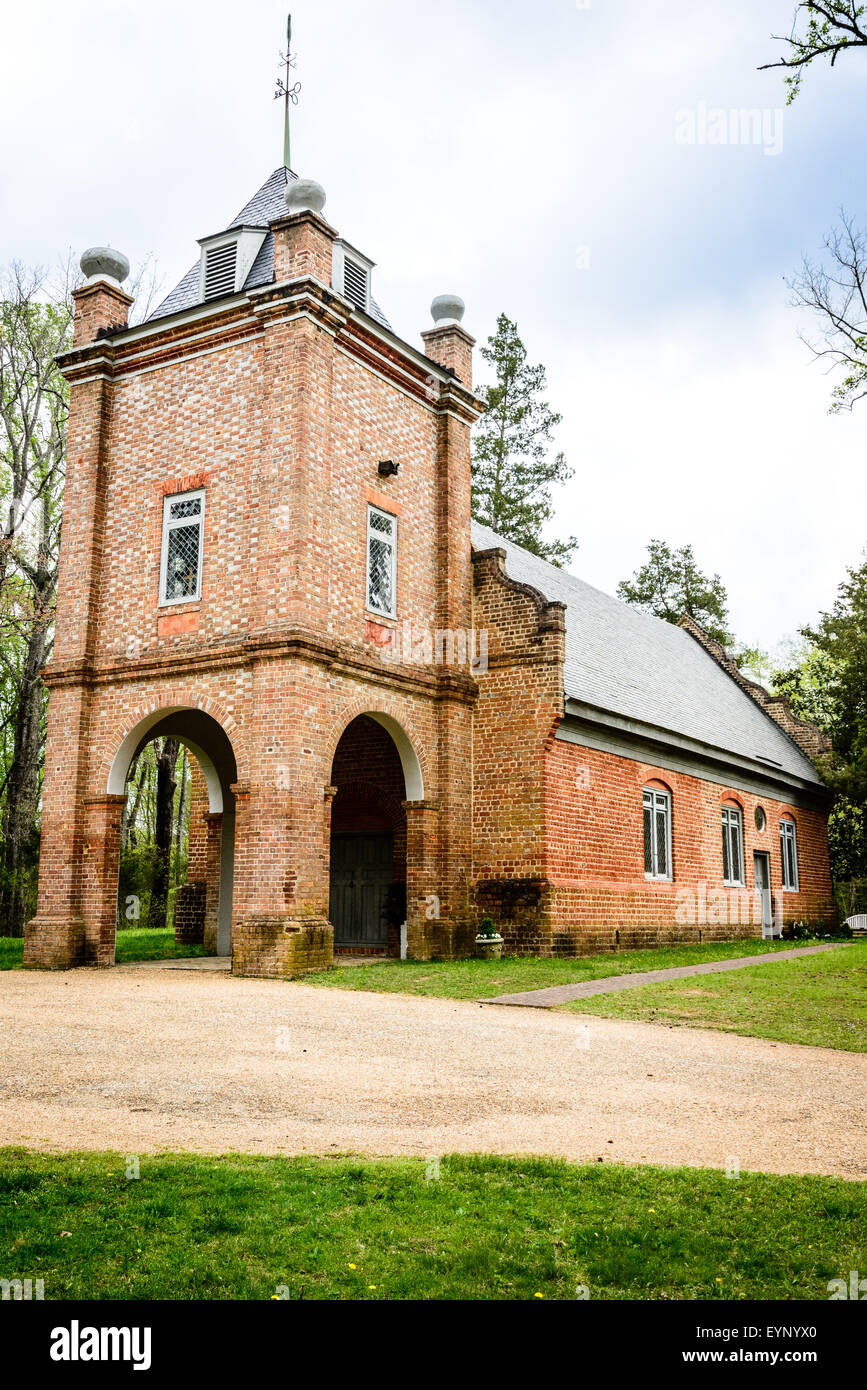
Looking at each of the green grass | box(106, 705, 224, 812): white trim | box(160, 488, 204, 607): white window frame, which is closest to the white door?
box(106, 705, 224, 812): white trim

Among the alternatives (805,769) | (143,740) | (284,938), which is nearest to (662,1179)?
(284,938)

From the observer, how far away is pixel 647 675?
84.2 ft

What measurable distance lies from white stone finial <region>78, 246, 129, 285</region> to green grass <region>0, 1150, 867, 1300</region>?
16230 millimetres

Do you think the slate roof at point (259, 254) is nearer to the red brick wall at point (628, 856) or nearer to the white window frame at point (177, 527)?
the white window frame at point (177, 527)

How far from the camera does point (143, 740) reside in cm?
1772

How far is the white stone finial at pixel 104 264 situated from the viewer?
18.3 m

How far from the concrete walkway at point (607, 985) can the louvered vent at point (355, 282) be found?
11472mm

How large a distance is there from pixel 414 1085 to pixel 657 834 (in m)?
15.2

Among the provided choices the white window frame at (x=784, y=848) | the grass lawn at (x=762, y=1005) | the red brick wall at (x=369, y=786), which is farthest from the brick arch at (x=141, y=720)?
the white window frame at (x=784, y=848)

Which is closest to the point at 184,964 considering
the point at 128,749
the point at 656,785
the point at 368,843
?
the point at 128,749

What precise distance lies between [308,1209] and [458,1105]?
2457mm

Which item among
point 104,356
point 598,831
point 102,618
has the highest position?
point 104,356

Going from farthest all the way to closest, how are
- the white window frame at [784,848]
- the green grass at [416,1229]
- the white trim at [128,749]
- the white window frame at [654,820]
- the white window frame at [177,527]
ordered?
the white window frame at [784,848] < the white window frame at [654,820] < the white trim at [128,749] < the white window frame at [177,527] < the green grass at [416,1229]
